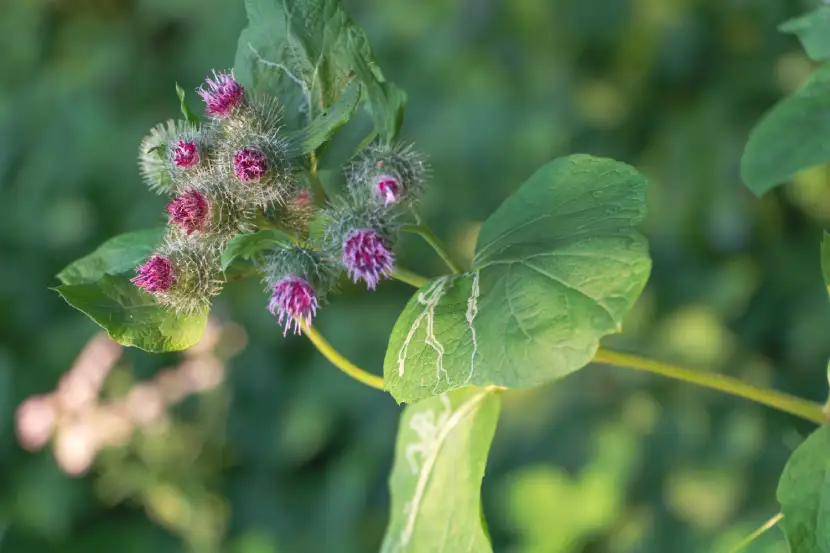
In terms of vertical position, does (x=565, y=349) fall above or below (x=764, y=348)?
above

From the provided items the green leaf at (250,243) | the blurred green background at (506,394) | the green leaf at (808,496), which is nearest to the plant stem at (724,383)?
the green leaf at (808,496)

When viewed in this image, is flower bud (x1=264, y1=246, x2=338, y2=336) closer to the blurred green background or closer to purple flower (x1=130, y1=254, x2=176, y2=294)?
purple flower (x1=130, y1=254, x2=176, y2=294)

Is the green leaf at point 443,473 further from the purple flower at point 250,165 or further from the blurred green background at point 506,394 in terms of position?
the blurred green background at point 506,394

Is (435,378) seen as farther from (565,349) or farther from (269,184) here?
(269,184)

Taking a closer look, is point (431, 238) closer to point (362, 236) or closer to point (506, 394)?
point (362, 236)

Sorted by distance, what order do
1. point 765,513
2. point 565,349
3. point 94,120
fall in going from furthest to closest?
point 94,120
point 765,513
point 565,349

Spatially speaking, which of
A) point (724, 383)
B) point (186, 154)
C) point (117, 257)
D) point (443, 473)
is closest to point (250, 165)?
point (186, 154)

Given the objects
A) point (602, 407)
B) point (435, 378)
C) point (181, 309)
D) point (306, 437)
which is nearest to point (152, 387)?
point (306, 437)
